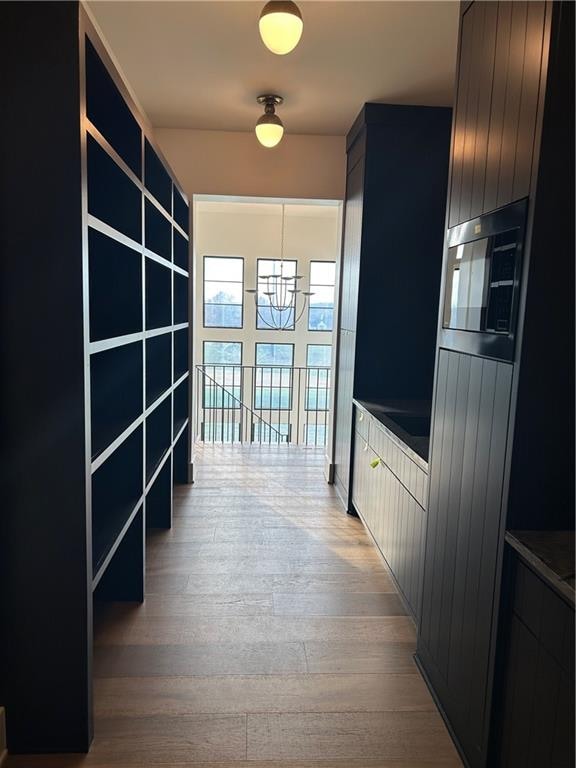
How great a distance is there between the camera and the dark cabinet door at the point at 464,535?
5.36ft

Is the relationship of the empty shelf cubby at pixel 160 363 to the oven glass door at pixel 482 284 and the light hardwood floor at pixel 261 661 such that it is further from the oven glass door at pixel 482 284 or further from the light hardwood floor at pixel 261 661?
the oven glass door at pixel 482 284

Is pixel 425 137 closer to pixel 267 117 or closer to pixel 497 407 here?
pixel 267 117

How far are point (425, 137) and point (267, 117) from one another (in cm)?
108

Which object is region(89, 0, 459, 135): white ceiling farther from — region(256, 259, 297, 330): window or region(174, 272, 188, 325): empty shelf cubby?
region(256, 259, 297, 330): window

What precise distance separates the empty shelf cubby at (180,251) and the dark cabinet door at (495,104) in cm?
243

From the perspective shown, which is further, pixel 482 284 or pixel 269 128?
pixel 269 128

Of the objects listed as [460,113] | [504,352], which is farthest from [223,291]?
[504,352]

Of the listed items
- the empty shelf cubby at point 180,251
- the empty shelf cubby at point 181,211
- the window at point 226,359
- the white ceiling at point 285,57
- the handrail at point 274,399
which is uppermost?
the white ceiling at point 285,57

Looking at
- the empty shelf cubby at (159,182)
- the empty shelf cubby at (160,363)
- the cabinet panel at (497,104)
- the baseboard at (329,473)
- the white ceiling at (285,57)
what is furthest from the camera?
the baseboard at (329,473)

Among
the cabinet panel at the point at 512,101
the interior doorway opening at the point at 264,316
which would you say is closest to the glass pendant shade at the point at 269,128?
the cabinet panel at the point at 512,101

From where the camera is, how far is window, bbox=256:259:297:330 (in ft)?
33.6

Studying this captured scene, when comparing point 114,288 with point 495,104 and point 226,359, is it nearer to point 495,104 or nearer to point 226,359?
point 495,104

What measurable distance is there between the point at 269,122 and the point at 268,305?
6725 mm

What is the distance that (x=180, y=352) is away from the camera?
4.35 meters
